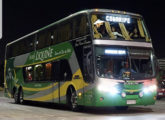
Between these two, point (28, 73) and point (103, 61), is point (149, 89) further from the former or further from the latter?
point (28, 73)

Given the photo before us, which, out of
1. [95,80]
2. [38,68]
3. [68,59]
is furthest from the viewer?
[38,68]

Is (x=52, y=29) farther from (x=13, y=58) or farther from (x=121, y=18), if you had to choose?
(x=13, y=58)

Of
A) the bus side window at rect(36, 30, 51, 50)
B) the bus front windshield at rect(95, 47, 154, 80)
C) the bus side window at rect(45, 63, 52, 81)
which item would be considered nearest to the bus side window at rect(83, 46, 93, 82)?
the bus front windshield at rect(95, 47, 154, 80)

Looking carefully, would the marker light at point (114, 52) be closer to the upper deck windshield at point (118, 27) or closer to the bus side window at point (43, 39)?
the upper deck windshield at point (118, 27)

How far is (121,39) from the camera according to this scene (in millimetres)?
14500

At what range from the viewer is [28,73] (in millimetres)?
21891

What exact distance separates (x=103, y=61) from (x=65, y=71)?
2977 millimetres

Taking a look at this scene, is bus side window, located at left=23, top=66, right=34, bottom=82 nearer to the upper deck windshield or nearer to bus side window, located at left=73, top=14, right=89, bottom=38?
bus side window, located at left=73, top=14, right=89, bottom=38

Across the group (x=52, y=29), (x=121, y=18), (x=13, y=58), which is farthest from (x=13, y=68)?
(x=121, y=18)

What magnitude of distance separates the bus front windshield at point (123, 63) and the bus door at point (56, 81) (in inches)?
152

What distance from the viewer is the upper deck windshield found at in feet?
47.0

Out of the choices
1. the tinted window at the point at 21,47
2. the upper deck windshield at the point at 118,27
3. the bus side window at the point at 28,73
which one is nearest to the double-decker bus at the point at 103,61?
the upper deck windshield at the point at 118,27

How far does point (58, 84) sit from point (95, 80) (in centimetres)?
394

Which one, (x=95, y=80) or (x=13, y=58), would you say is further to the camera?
(x=13, y=58)
